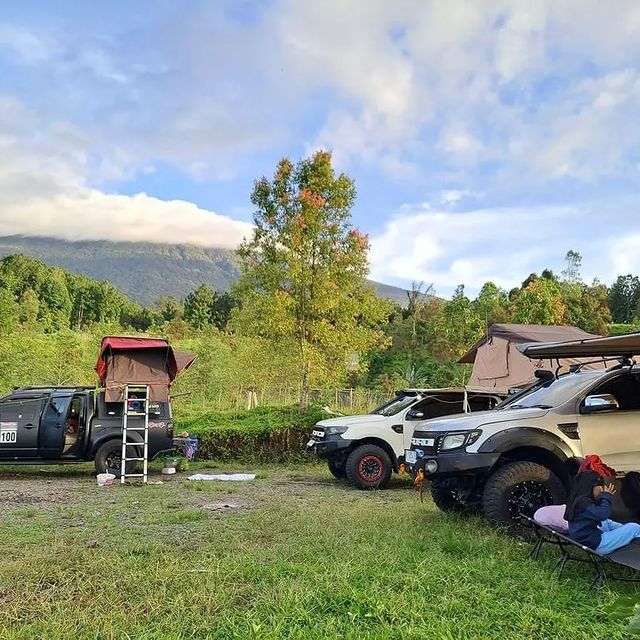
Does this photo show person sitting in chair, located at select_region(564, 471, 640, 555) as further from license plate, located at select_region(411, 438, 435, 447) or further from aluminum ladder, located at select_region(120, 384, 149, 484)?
aluminum ladder, located at select_region(120, 384, 149, 484)

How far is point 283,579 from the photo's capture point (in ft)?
14.0

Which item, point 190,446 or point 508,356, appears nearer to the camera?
point 190,446

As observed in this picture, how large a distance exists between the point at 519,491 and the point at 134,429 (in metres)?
6.67

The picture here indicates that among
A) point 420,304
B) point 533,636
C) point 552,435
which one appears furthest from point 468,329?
point 533,636

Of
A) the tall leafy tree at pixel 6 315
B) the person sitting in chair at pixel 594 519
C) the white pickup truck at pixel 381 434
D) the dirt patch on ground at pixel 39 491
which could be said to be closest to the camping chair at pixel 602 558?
the person sitting in chair at pixel 594 519

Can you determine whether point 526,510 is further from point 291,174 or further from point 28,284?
point 28,284

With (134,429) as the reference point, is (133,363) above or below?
above

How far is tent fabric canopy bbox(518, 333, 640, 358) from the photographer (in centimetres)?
552

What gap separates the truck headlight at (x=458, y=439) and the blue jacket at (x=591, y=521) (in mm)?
1699

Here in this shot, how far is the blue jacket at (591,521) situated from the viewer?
172 inches

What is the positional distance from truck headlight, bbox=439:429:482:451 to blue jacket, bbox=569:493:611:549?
5.58 ft

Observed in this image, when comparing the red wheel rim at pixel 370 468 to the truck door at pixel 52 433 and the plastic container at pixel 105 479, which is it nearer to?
the plastic container at pixel 105 479

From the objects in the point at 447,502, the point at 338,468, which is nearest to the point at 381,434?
the point at 338,468

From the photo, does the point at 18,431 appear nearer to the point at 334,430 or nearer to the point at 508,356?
the point at 334,430
